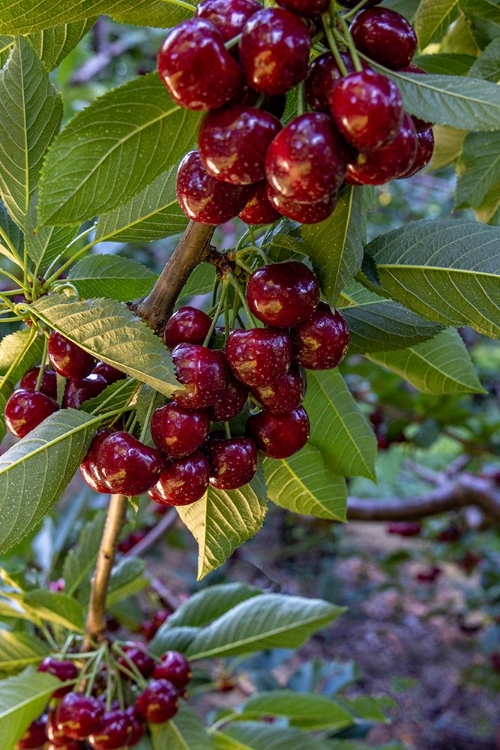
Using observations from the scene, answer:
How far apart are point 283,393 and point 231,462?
0.09 m

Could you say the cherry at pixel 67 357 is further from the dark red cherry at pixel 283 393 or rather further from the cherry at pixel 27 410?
the dark red cherry at pixel 283 393

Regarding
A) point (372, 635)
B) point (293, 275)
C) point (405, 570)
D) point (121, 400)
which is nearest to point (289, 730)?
point (121, 400)

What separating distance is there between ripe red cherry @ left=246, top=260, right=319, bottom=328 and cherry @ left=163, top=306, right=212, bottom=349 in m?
0.08

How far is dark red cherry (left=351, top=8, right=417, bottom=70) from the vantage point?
25.2 inches

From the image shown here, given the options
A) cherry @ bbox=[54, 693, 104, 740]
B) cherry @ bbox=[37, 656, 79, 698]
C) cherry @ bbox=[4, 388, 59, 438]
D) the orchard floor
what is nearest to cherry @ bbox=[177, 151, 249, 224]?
cherry @ bbox=[4, 388, 59, 438]

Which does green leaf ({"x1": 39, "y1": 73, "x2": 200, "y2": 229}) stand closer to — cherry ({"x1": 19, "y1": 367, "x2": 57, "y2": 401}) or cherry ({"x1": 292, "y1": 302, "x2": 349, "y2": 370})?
cherry ({"x1": 292, "y1": 302, "x2": 349, "y2": 370})

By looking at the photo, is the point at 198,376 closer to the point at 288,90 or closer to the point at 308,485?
the point at 288,90

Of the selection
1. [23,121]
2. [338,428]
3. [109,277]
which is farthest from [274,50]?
[338,428]

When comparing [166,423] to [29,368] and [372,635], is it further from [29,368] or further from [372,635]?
[372,635]

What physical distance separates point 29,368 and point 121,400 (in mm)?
219

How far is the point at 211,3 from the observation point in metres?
0.62

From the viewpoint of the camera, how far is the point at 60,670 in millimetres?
1265

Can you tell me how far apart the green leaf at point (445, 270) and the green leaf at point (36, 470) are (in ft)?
1.24

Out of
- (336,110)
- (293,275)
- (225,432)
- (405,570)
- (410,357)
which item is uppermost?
(336,110)
